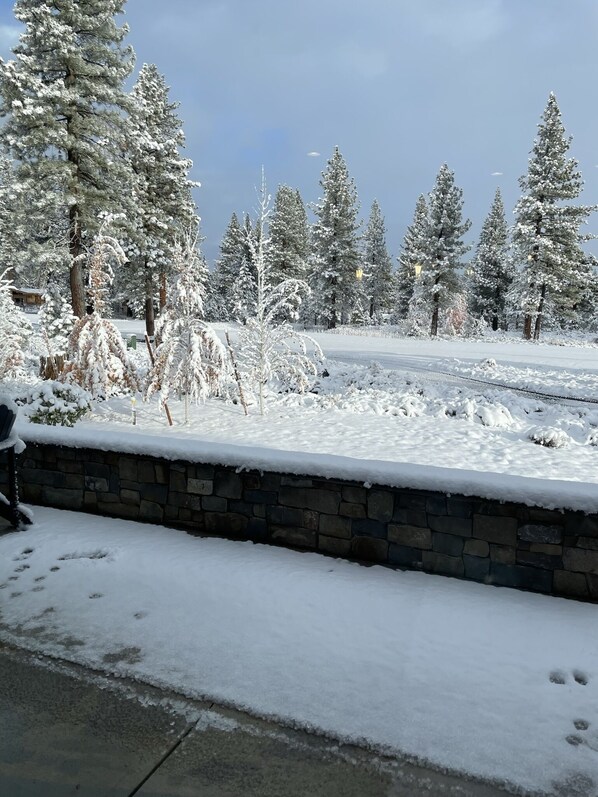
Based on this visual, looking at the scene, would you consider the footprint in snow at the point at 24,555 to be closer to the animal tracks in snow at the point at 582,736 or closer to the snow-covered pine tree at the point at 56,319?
the animal tracks in snow at the point at 582,736

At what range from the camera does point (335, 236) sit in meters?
38.7

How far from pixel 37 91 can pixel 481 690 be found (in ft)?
63.2

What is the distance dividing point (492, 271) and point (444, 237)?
978 centimetres

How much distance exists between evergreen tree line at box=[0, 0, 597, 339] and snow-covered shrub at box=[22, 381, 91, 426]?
390 cm

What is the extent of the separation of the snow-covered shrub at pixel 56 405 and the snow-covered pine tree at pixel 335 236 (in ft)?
102

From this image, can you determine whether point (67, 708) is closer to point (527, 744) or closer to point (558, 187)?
point (527, 744)

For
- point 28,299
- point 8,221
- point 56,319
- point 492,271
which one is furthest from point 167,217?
point 28,299

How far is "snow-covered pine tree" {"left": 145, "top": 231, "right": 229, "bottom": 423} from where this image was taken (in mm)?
10000

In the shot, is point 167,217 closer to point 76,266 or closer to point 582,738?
point 76,266

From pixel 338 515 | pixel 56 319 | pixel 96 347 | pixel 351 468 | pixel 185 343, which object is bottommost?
pixel 338 515

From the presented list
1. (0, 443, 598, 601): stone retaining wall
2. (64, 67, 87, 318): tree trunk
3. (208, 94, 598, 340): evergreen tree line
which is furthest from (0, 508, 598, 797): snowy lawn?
(208, 94, 598, 340): evergreen tree line

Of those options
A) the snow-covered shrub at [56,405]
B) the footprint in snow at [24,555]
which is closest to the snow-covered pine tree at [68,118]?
the snow-covered shrub at [56,405]

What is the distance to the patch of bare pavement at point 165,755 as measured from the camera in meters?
2.17

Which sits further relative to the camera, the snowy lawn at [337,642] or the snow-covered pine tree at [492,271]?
the snow-covered pine tree at [492,271]
